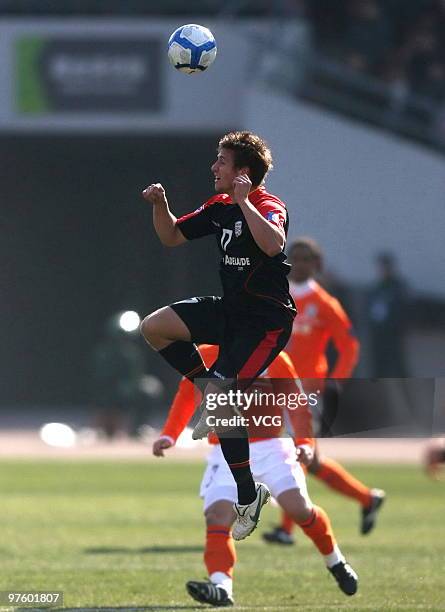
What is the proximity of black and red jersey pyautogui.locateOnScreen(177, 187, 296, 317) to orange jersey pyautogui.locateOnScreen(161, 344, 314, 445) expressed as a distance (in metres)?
0.79

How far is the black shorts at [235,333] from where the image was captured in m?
7.70

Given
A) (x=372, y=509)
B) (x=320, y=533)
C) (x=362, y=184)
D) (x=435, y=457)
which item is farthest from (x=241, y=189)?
(x=362, y=184)

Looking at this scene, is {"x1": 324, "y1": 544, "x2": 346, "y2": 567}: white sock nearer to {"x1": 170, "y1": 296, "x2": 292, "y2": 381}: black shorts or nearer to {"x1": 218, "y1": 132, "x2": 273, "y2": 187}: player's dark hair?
{"x1": 170, "y1": 296, "x2": 292, "y2": 381}: black shorts

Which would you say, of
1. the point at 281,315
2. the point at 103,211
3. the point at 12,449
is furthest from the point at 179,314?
the point at 103,211

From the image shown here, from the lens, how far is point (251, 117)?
898 inches

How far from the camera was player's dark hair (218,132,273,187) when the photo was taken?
25.2 ft

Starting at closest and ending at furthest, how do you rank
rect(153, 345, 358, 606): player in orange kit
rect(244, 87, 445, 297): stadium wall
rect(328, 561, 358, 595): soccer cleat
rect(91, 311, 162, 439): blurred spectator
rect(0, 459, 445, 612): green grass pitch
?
rect(153, 345, 358, 606): player in orange kit, rect(328, 561, 358, 595): soccer cleat, rect(0, 459, 445, 612): green grass pitch, rect(244, 87, 445, 297): stadium wall, rect(91, 311, 162, 439): blurred spectator

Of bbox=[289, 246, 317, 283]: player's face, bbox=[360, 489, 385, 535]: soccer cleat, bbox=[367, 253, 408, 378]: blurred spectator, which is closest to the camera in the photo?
bbox=[289, 246, 317, 283]: player's face

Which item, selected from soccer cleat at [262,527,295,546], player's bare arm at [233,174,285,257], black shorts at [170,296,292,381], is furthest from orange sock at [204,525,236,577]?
soccer cleat at [262,527,295,546]

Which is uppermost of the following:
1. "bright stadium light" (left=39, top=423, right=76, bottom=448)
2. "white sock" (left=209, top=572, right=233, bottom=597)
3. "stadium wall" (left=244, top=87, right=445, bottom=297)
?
"stadium wall" (left=244, top=87, right=445, bottom=297)

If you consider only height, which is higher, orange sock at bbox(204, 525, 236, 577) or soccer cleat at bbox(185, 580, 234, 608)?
orange sock at bbox(204, 525, 236, 577)

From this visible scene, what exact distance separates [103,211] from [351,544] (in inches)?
601

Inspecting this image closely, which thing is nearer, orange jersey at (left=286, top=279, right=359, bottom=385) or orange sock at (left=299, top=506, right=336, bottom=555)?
orange sock at (left=299, top=506, right=336, bottom=555)

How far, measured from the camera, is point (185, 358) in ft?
25.9
